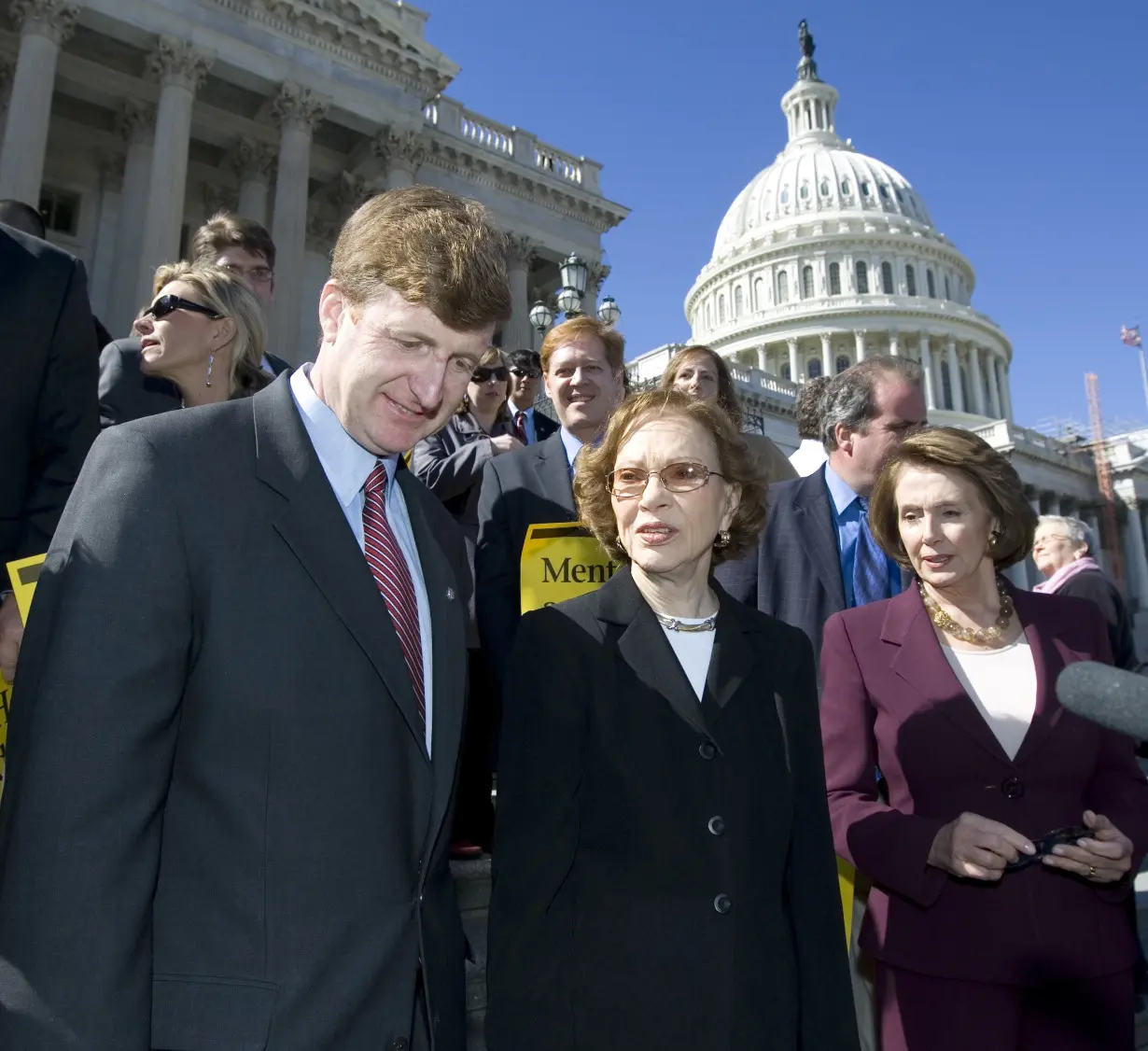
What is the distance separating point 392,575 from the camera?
→ 2111mm

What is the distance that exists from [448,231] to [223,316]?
2.04 m

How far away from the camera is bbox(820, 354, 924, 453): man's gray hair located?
4234 millimetres

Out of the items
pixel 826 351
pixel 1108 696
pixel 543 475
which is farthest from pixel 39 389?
pixel 826 351

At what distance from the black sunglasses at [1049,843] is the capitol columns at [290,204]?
1943 cm

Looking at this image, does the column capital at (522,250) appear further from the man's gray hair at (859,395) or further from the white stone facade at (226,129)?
the man's gray hair at (859,395)

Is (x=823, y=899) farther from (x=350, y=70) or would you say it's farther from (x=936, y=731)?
(x=350, y=70)

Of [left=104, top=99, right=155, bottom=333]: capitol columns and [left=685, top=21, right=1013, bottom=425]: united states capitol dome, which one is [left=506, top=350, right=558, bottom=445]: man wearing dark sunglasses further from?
[left=685, top=21, right=1013, bottom=425]: united states capitol dome

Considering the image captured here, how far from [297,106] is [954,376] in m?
76.4

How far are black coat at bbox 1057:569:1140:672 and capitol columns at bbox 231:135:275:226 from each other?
2178cm

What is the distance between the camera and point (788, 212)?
93.1 m

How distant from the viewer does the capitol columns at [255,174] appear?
23328mm

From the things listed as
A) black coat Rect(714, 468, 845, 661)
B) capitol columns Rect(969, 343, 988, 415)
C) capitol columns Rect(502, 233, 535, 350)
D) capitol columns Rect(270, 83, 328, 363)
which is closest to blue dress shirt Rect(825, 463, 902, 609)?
black coat Rect(714, 468, 845, 661)

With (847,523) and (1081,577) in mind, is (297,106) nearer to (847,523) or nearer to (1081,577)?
(1081,577)

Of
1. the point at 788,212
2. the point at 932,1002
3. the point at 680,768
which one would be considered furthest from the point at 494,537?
the point at 788,212
